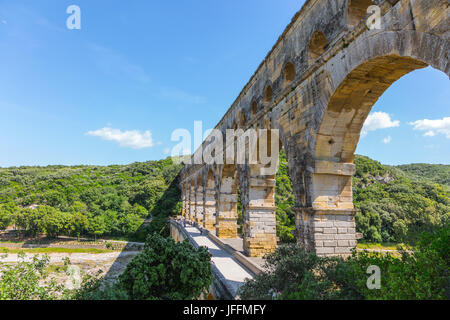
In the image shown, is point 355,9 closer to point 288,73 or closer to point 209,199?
point 288,73

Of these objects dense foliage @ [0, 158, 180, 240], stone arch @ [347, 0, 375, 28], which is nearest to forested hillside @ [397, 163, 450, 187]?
dense foliage @ [0, 158, 180, 240]

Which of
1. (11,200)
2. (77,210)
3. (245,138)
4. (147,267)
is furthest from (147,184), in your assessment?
(147,267)

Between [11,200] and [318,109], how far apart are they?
51.6 m

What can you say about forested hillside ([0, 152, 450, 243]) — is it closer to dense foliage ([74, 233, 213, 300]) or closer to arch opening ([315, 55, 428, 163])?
arch opening ([315, 55, 428, 163])

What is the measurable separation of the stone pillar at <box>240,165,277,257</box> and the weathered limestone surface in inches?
87.3

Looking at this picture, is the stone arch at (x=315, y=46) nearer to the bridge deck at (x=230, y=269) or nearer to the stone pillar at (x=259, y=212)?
the stone pillar at (x=259, y=212)

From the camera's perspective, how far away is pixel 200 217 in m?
24.3

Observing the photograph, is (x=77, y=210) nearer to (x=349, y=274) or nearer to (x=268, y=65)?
(x=268, y=65)

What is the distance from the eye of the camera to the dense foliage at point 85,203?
33406 mm

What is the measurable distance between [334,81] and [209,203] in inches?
598

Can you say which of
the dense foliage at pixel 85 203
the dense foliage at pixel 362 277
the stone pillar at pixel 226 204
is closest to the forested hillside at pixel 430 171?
the dense foliage at pixel 85 203

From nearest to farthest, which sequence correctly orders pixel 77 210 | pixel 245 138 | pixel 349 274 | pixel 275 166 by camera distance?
pixel 349 274 < pixel 275 166 < pixel 245 138 < pixel 77 210

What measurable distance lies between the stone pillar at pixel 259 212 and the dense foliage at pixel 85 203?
27.2 m
